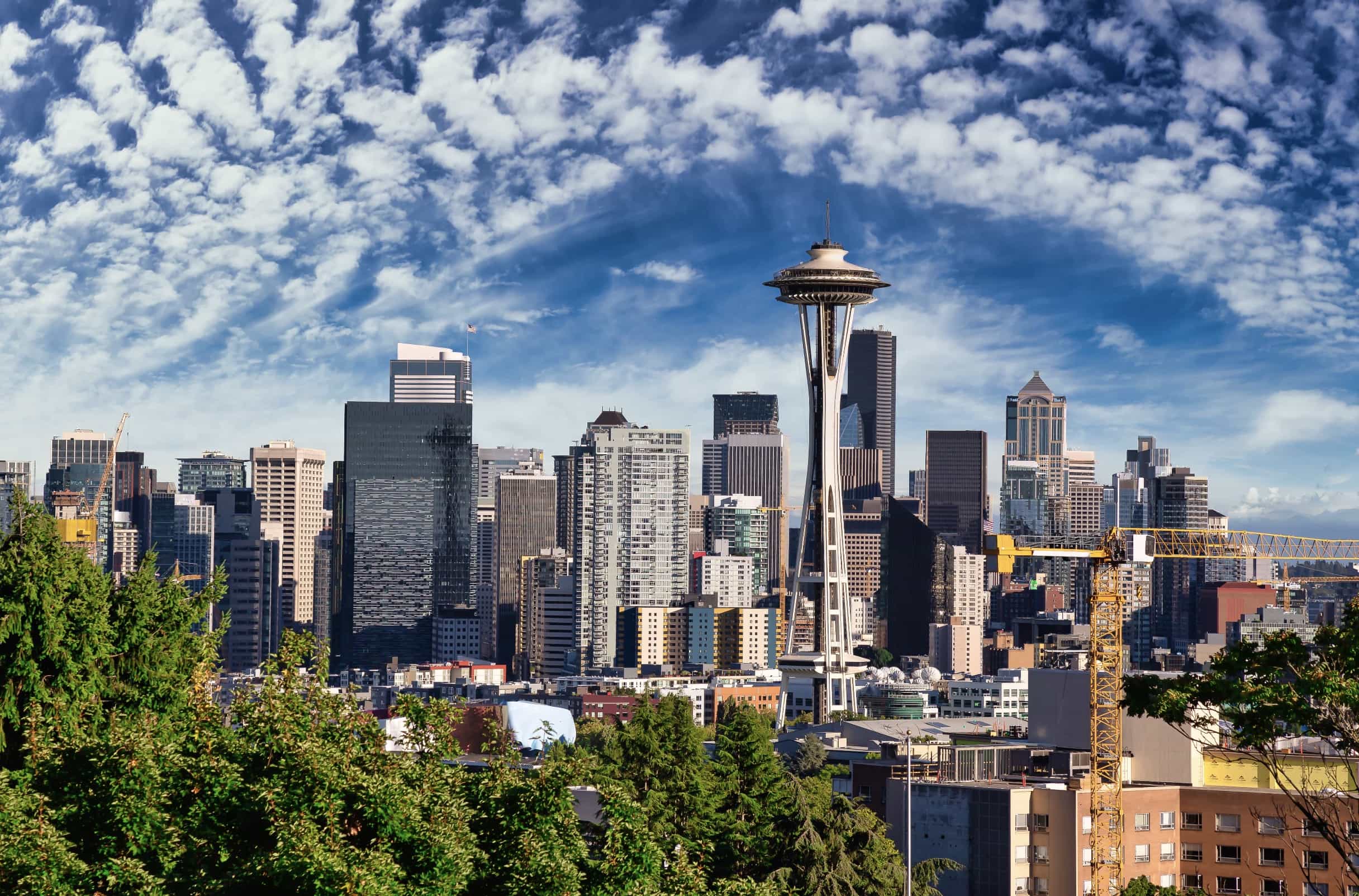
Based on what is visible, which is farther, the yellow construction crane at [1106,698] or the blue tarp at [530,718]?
the blue tarp at [530,718]

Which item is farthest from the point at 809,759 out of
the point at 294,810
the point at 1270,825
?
the point at 294,810

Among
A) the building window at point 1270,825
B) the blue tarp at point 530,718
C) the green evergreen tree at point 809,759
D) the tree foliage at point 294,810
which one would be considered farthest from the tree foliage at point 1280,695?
the blue tarp at point 530,718

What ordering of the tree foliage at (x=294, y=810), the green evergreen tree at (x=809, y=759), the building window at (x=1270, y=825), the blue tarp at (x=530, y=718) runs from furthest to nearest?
the blue tarp at (x=530, y=718) < the green evergreen tree at (x=809, y=759) < the building window at (x=1270, y=825) < the tree foliage at (x=294, y=810)

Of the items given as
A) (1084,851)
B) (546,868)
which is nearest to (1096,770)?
(1084,851)

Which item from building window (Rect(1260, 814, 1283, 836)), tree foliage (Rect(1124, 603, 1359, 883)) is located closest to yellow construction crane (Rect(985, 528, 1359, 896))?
building window (Rect(1260, 814, 1283, 836))

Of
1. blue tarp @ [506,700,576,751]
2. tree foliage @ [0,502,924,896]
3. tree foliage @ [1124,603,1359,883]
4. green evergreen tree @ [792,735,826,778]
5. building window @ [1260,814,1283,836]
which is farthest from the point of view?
blue tarp @ [506,700,576,751]

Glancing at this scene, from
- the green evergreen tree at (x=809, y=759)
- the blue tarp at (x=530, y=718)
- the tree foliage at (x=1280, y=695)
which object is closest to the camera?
the tree foliage at (x=1280, y=695)

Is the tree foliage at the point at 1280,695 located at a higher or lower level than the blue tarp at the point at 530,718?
higher

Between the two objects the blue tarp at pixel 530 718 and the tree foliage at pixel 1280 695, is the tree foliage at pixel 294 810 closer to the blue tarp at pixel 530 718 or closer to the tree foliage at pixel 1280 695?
the tree foliage at pixel 1280 695

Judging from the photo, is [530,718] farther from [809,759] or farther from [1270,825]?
[1270,825]

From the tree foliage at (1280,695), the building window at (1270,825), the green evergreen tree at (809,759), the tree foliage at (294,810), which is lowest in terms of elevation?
the green evergreen tree at (809,759)

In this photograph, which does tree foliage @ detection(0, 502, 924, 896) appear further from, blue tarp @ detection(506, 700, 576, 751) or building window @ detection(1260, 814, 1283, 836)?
blue tarp @ detection(506, 700, 576, 751)

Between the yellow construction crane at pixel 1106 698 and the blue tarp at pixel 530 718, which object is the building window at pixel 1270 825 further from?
the blue tarp at pixel 530 718

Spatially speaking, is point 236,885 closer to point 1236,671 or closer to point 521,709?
point 1236,671
